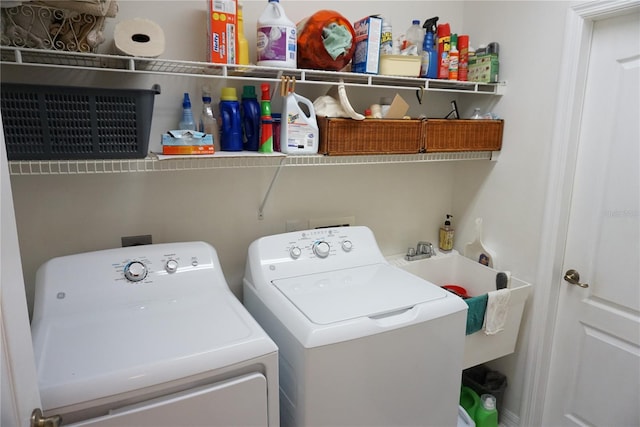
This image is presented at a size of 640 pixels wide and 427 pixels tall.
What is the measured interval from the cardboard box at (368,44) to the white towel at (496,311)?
3.74 ft

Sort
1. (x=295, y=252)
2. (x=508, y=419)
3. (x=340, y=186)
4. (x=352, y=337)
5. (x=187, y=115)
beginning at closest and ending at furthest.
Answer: (x=352, y=337) < (x=187, y=115) < (x=295, y=252) < (x=340, y=186) < (x=508, y=419)

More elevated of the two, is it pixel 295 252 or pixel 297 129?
pixel 297 129

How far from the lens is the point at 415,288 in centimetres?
161

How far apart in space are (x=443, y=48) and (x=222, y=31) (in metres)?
1.05

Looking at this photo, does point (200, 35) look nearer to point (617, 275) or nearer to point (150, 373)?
point (150, 373)

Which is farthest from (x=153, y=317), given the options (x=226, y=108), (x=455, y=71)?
(x=455, y=71)

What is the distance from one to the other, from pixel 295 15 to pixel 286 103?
497mm

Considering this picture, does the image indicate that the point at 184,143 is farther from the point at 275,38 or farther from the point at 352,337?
the point at 352,337

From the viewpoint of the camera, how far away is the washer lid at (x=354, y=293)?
1385 mm

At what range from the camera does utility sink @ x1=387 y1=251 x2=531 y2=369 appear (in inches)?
77.0

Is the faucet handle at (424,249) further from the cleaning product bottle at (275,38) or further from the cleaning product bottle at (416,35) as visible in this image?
the cleaning product bottle at (275,38)

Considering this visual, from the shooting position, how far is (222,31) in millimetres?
1516

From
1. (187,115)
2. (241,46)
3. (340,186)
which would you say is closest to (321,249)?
(340,186)

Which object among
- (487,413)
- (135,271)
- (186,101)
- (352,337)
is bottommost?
(487,413)
